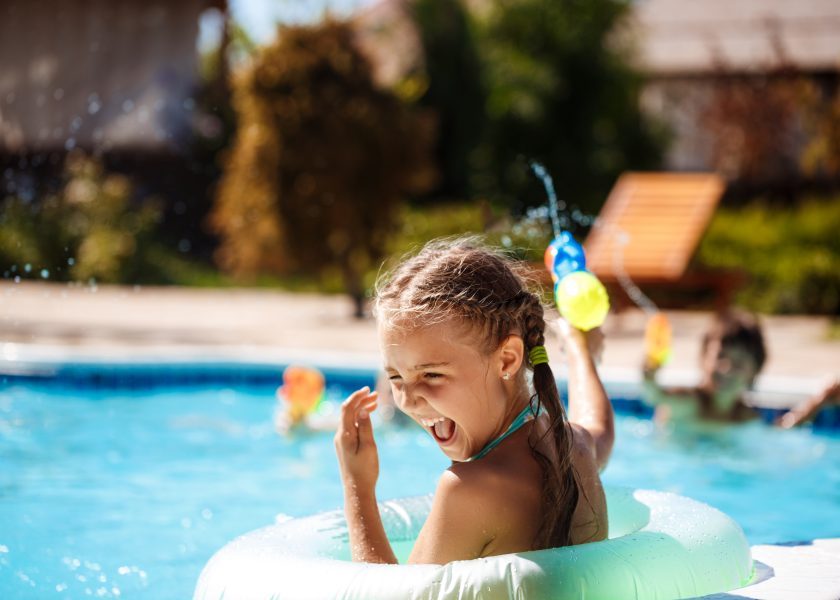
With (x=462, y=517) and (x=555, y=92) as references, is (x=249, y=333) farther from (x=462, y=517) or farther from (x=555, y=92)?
(x=555, y=92)

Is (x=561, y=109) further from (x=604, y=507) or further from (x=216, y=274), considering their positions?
(x=604, y=507)

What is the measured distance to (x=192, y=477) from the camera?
542 centimetres

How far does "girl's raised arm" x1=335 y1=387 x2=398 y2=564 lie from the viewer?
7.80ft

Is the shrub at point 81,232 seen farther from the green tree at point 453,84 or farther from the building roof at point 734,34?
the building roof at point 734,34

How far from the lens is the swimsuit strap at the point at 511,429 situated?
225 centimetres

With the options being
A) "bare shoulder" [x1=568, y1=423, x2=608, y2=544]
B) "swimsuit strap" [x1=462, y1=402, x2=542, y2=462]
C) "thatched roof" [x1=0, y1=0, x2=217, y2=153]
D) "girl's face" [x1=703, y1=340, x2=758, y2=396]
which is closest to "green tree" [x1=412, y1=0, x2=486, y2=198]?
"thatched roof" [x1=0, y1=0, x2=217, y2=153]

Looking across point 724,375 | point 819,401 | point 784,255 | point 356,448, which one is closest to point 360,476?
point 356,448

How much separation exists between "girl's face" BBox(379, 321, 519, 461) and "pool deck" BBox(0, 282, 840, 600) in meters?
3.47

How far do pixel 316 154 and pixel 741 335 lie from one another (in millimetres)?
6383

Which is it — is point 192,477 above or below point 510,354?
below

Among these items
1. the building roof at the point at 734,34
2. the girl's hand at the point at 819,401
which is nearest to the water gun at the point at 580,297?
the girl's hand at the point at 819,401

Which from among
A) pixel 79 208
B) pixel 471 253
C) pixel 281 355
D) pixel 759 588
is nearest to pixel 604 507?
pixel 759 588

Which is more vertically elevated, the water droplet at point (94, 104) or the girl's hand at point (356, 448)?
the girl's hand at point (356, 448)

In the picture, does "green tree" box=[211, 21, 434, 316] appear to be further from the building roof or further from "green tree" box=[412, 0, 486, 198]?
the building roof
